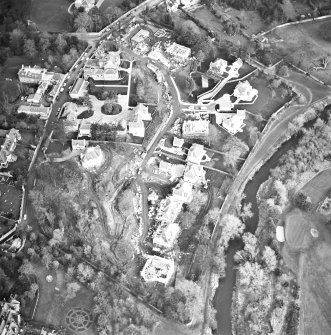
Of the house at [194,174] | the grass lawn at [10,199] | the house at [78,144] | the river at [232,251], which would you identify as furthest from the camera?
the house at [78,144]

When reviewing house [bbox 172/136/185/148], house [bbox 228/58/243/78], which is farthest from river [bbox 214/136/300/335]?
house [bbox 228/58/243/78]

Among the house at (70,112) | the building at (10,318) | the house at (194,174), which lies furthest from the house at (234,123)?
the building at (10,318)

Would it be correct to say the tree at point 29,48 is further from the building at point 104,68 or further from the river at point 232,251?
the river at point 232,251

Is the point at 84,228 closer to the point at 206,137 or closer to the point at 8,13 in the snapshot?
the point at 206,137

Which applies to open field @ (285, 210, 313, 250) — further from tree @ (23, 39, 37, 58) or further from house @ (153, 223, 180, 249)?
tree @ (23, 39, 37, 58)

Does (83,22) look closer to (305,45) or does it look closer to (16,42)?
(16,42)

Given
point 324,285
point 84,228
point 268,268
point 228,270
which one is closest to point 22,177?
point 84,228
